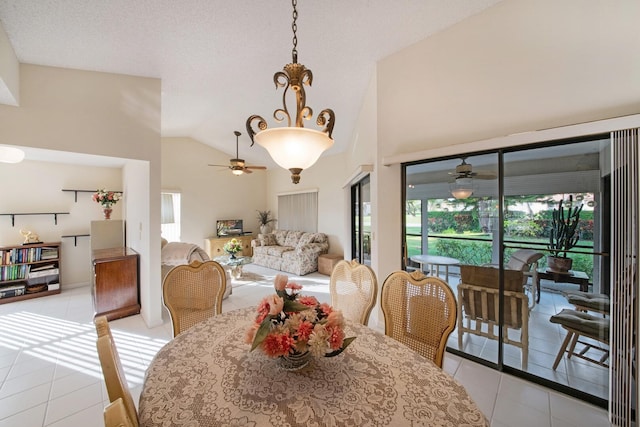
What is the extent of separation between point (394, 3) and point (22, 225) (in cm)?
613

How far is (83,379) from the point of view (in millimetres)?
2133

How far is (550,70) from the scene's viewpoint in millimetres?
1861

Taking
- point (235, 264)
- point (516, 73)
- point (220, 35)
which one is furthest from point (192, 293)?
point (235, 264)

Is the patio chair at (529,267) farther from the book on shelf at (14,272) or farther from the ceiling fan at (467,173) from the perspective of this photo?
the book on shelf at (14,272)

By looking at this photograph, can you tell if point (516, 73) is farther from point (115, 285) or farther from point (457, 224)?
point (115, 285)

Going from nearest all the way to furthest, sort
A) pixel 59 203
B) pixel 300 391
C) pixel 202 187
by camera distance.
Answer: pixel 300 391 → pixel 59 203 → pixel 202 187

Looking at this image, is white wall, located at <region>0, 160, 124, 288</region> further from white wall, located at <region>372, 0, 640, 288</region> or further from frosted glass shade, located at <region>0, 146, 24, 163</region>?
white wall, located at <region>372, 0, 640, 288</region>

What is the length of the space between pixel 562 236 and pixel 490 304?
2.71ft

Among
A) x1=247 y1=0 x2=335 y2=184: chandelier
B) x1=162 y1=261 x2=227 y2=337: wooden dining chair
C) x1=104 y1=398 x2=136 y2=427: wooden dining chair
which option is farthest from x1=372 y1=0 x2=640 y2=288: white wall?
x1=104 y1=398 x2=136 y2=427: wooden dining chair

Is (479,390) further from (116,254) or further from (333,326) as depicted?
(116,254)

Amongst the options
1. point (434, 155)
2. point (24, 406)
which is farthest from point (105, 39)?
point (434, 155)

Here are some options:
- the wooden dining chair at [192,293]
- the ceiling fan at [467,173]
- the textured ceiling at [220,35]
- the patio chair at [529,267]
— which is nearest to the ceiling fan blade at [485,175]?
the ceiling fan at [467,173]

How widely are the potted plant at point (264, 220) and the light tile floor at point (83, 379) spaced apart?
4387 millimetres

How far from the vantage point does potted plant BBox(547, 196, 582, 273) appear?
1960 millimetres
